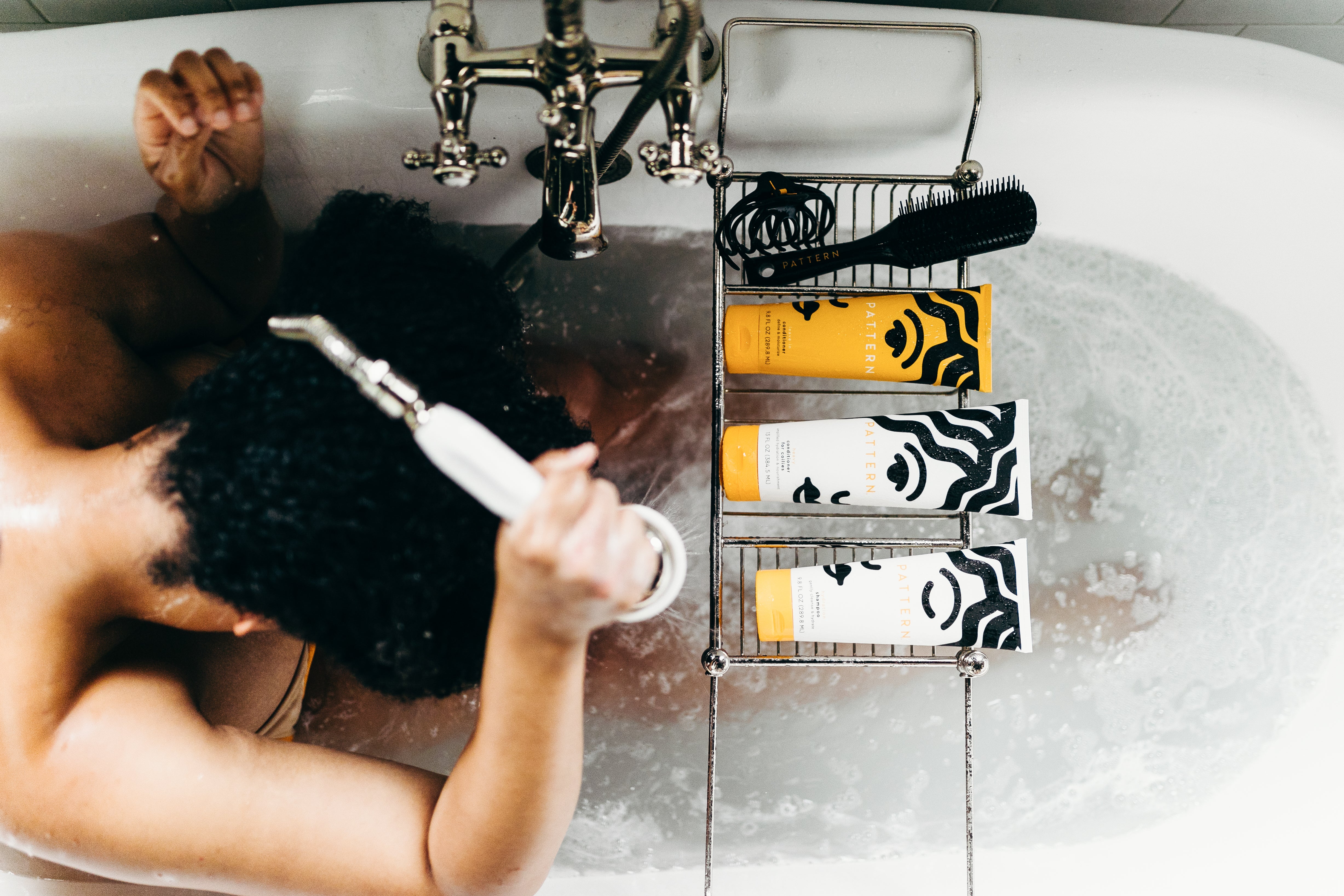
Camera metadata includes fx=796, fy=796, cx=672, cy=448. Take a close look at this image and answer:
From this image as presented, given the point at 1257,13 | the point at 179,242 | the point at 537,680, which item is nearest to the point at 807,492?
the point at 537,680

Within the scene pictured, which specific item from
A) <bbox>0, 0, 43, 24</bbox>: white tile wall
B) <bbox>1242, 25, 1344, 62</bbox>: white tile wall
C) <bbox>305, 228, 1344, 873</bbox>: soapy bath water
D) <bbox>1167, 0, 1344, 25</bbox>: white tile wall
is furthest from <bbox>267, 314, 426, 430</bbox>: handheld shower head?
<bbox>1242, 25, 1344, 62</bbox>: white tile wall

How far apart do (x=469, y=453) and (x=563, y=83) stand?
31 cm

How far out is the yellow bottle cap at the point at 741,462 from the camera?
721 mm

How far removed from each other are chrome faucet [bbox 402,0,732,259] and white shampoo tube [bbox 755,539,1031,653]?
368 mm

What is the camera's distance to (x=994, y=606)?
724 mm

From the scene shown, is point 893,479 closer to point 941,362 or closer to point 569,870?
point 941,362

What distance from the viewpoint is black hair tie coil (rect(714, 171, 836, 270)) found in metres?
0.75

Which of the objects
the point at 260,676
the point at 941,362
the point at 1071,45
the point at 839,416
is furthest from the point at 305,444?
the point at 1071,45

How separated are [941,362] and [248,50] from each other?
701mm

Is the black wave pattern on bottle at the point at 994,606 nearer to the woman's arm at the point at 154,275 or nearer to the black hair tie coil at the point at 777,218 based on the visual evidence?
the black hair tie coil at the point at 777,218

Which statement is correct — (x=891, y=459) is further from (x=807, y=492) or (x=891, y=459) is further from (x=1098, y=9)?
(x=1098, y=9)

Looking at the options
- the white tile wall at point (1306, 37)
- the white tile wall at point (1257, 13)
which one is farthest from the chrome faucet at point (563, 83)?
the white tile wall at point (1306, 37)

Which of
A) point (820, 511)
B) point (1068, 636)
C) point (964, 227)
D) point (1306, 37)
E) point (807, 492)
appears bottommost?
point (1068, 636)

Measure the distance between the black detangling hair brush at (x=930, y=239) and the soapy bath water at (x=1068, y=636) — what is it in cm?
25
